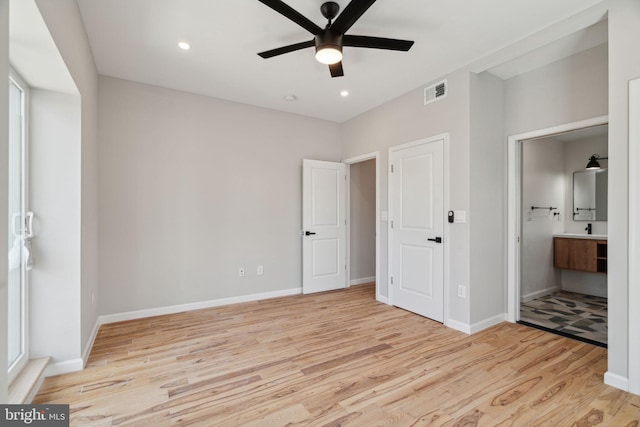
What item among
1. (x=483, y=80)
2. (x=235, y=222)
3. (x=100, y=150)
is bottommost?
(x=235, y=222)

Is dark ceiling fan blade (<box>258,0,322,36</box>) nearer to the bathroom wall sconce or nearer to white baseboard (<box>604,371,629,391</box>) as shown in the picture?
white baseboard (<box>604,371,629,391</box>)

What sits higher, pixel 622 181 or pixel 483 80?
pixel 483 80

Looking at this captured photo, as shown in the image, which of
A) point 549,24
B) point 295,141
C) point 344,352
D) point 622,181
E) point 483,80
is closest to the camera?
point 622,181

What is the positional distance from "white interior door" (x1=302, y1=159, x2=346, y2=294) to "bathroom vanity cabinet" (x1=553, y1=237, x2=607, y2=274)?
3248mm

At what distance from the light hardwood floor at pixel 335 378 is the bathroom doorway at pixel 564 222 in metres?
1.54

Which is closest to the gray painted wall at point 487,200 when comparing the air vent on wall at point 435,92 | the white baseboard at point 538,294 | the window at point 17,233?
the air vent on wall at point 435,92

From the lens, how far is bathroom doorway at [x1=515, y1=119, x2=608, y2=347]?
4148mm

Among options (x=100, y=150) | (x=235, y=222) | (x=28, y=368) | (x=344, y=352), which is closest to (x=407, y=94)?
(x=235, y=222)

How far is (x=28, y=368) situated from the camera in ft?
6.89

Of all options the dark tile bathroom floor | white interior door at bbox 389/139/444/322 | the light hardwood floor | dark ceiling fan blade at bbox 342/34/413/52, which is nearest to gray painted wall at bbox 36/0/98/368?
the light hardwood floor

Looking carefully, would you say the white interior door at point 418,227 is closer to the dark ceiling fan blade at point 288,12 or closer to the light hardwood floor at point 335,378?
the light hardwood floor at point 335,378

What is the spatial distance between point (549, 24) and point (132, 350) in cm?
458

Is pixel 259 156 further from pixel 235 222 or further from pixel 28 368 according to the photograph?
pixel 28 368

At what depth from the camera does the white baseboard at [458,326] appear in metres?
3.07
